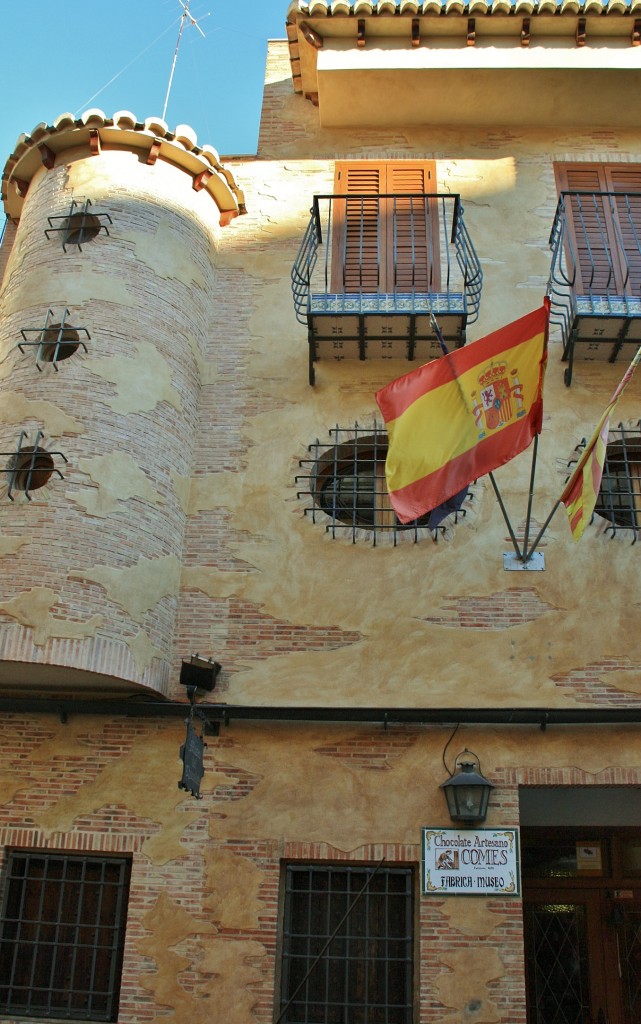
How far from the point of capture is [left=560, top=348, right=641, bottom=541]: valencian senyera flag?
7242mm

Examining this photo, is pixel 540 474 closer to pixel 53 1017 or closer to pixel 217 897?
pixel 217 897

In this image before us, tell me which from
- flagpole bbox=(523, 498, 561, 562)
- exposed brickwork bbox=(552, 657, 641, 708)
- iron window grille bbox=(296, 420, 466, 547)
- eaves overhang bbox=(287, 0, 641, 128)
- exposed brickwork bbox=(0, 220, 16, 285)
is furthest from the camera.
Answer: exposed brickwork bbox=(0, 220, 16, 285)

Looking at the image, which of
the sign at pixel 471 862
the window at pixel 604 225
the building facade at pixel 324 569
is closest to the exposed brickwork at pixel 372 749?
the building facade at pixel 324 569

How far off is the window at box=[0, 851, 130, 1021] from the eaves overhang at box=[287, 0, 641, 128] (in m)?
9.59

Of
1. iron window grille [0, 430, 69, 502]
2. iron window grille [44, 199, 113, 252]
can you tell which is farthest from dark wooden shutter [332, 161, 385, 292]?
iron window grille [0, 430, 69, 502]

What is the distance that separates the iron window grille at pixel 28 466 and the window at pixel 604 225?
6.09m

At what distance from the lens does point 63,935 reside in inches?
315

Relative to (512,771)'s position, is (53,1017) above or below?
below

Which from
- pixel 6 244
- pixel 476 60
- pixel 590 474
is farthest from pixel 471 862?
pixel 6 244

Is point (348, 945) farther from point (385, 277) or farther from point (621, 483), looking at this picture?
point (385, 277)

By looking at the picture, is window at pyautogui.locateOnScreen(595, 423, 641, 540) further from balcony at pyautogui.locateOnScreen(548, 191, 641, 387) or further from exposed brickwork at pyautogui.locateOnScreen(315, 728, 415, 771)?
exposed brickwork at pyautogui.locateOnScreen(315, 728, 415, 771)

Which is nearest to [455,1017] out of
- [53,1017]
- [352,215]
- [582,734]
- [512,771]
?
[512,771]

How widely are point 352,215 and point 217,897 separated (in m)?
8.00

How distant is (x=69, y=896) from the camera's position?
8125 mm
